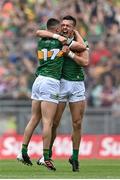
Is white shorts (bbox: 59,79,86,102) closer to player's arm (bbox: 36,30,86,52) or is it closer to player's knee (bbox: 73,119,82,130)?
A: player's knee (bbox: 73,119,82,130)

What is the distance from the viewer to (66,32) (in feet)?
36.6

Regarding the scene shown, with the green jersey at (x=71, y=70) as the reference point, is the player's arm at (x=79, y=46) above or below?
above

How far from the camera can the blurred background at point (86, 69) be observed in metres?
18.9

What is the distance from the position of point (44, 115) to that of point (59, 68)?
2.45 ft

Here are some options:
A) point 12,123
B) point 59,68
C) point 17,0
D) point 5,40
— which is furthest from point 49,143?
point 17,0

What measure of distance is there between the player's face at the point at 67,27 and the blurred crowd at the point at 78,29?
8690 millimetres

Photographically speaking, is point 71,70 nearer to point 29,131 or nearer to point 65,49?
point 65,49

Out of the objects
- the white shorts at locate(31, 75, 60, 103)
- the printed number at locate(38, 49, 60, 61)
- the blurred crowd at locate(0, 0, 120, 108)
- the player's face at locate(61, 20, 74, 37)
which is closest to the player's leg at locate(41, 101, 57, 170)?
the white shorts at locate(31, 75, 60, 103)

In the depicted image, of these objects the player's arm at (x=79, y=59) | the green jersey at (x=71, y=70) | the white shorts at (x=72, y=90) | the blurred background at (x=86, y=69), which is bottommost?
the blurred background at (x=86, y=69)

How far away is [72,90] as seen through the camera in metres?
11.3

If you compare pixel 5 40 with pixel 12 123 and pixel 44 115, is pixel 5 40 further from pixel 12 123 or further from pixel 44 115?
pixel 44 115

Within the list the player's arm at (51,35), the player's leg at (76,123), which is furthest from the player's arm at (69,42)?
the player's leg at (76,123)

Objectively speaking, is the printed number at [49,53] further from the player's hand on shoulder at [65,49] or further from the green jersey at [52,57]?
the player's hand on shoulder at [65,49]

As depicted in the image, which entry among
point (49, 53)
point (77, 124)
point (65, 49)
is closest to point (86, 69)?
point (77, 124)
